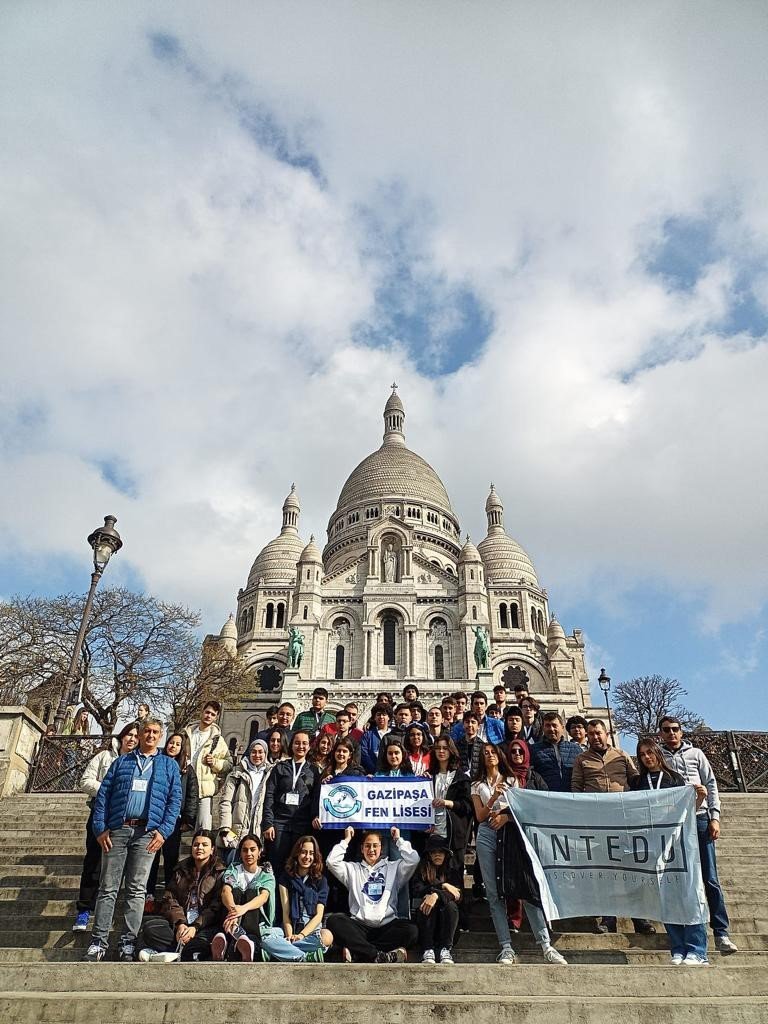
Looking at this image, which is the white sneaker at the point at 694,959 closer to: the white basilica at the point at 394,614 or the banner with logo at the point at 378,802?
the banner with logo at the point at 378,802

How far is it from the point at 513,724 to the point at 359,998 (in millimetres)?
4282

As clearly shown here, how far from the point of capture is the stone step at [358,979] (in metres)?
5.23

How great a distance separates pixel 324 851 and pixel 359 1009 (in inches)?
105

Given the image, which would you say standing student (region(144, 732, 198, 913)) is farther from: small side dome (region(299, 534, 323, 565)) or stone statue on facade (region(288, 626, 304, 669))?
small side dome (region(299, 534, 323, 565))

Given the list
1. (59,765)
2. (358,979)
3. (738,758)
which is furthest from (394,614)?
(358,979)

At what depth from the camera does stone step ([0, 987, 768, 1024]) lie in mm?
4730

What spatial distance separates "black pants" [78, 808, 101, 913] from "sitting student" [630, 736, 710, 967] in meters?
5.55

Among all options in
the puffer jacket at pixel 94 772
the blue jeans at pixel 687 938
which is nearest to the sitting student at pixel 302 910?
the puffer jacket at pixel 94 772

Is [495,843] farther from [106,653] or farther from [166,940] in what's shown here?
[106,653]

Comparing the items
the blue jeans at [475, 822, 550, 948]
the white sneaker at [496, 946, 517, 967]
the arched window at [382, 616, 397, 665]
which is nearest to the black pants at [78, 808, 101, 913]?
the blue jeans at [475, 822, 550, 948]

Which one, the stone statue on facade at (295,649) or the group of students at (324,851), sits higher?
the stone statue on facade at (295,649)

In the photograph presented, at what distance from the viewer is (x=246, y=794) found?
319 inches

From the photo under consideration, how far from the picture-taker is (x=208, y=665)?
35.7 meters

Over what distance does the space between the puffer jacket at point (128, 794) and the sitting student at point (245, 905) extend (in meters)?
0.94
